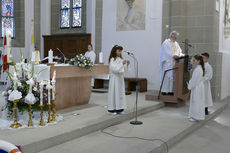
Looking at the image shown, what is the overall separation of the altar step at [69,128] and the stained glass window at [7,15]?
30.1 feet

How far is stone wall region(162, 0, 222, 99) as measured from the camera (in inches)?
357

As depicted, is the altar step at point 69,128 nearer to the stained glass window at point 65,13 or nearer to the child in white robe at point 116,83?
the child in white robe at point 116,83

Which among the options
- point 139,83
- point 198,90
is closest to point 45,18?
point 139,83

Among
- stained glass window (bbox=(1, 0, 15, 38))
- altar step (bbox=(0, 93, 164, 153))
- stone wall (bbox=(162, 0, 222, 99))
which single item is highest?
stained glass window (bbox=(1, 0, 15, 38))

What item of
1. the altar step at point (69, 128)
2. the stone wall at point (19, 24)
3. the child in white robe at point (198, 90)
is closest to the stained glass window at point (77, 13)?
the stone wall at point (19, 24)

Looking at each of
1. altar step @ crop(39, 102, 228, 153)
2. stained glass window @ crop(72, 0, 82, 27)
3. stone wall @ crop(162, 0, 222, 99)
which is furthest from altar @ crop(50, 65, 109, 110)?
stained glass window @ crop(72, 0, 82, 27)

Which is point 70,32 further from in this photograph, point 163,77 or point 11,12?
point 163,77

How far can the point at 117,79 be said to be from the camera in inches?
234

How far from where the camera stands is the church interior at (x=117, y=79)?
4535 millimetres

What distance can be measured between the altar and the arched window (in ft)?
22.8

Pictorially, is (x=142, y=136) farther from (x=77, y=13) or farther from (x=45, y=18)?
(x=45, y=18)

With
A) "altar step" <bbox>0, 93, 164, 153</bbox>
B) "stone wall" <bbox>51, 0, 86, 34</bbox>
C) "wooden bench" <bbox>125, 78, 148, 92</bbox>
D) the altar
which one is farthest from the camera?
"stone wall" <bbox>51, 0, 86, 34</bbox>

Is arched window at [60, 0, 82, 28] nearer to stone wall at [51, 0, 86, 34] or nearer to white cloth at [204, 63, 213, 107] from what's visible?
stone wall at [51, 0, 86, 34]

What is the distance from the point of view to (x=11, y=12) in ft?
45.7
